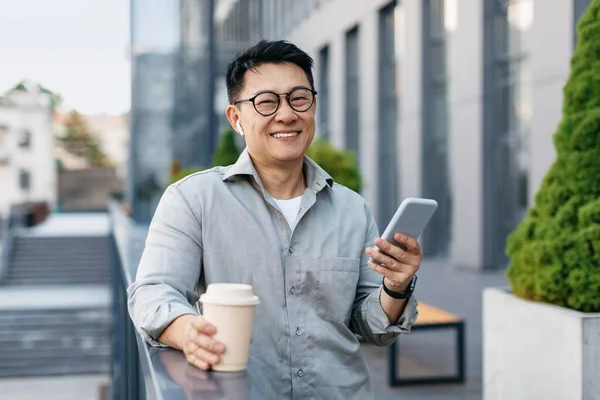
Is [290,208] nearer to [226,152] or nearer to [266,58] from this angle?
[266,58]

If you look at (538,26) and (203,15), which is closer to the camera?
(538,26)

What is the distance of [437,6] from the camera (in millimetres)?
18250

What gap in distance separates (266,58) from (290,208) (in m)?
0.42

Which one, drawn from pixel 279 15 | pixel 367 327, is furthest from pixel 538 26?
pixel 279 15

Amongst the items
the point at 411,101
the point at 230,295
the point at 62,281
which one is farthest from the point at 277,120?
the point at 62,281

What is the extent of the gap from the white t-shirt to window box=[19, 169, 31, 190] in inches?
2517

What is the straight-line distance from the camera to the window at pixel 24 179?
6291 centimetres

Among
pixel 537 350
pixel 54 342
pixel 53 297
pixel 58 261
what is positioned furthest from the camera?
pixel 58 261

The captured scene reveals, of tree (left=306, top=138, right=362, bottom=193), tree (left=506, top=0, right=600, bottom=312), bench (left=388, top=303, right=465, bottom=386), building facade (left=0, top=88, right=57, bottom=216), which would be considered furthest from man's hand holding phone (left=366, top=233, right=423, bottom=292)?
building facade (left=0, top=88, right=57, bottom=216)

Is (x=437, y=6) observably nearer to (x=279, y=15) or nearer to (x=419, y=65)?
(x=419, y=65)

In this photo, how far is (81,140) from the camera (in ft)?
296

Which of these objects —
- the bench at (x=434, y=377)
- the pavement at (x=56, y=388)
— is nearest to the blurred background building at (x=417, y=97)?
the pavement at (x=56, y=388)

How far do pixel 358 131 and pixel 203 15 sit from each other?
18.2 ft

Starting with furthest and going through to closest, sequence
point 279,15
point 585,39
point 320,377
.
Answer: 1. point 279,15
2. point 585,39
3. point 320,377
